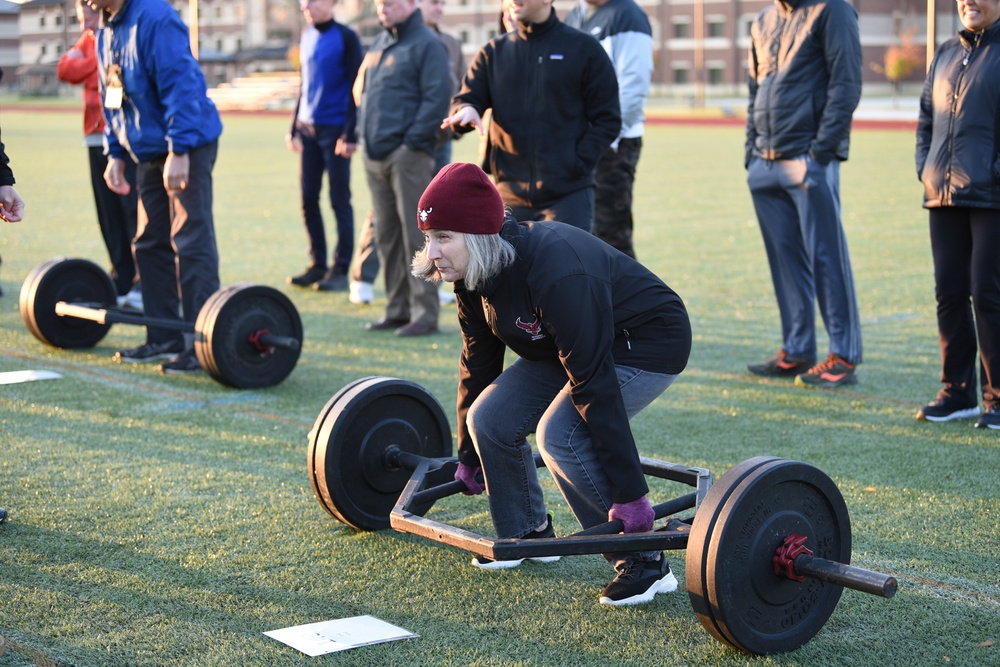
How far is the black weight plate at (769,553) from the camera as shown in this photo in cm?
316

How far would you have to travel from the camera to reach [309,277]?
387 inches

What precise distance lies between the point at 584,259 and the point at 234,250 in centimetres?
857

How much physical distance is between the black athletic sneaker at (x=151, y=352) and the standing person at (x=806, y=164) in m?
3.54

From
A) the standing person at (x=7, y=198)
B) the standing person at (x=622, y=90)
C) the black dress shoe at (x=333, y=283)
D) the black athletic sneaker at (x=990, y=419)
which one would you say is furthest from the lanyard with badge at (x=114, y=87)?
the black athletic sneaker at (x=990, y=419)

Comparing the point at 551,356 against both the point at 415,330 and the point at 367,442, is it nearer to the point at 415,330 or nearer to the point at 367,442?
the point at 367,442

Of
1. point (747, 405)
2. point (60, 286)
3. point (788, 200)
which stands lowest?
point (747, 405)

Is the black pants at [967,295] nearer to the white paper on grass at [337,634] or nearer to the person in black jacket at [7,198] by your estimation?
the white paper on grass at [337,634]

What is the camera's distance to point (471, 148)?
82.0 feet

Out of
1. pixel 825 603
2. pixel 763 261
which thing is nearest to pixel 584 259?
pixel 825 603

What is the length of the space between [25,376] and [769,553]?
4.88m

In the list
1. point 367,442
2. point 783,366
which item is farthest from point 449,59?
point 367,442

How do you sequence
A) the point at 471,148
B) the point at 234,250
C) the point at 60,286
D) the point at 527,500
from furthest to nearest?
the point at 471,148, the point at 234,250, the point at 60,286, the point at 527,500

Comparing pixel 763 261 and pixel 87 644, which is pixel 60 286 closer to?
pixel 87 644

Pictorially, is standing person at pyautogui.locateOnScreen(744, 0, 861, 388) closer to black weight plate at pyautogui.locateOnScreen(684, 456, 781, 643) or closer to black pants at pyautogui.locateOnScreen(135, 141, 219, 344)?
black pants at pyautogui.locateOnScreen(135, 141, 219, 344)
